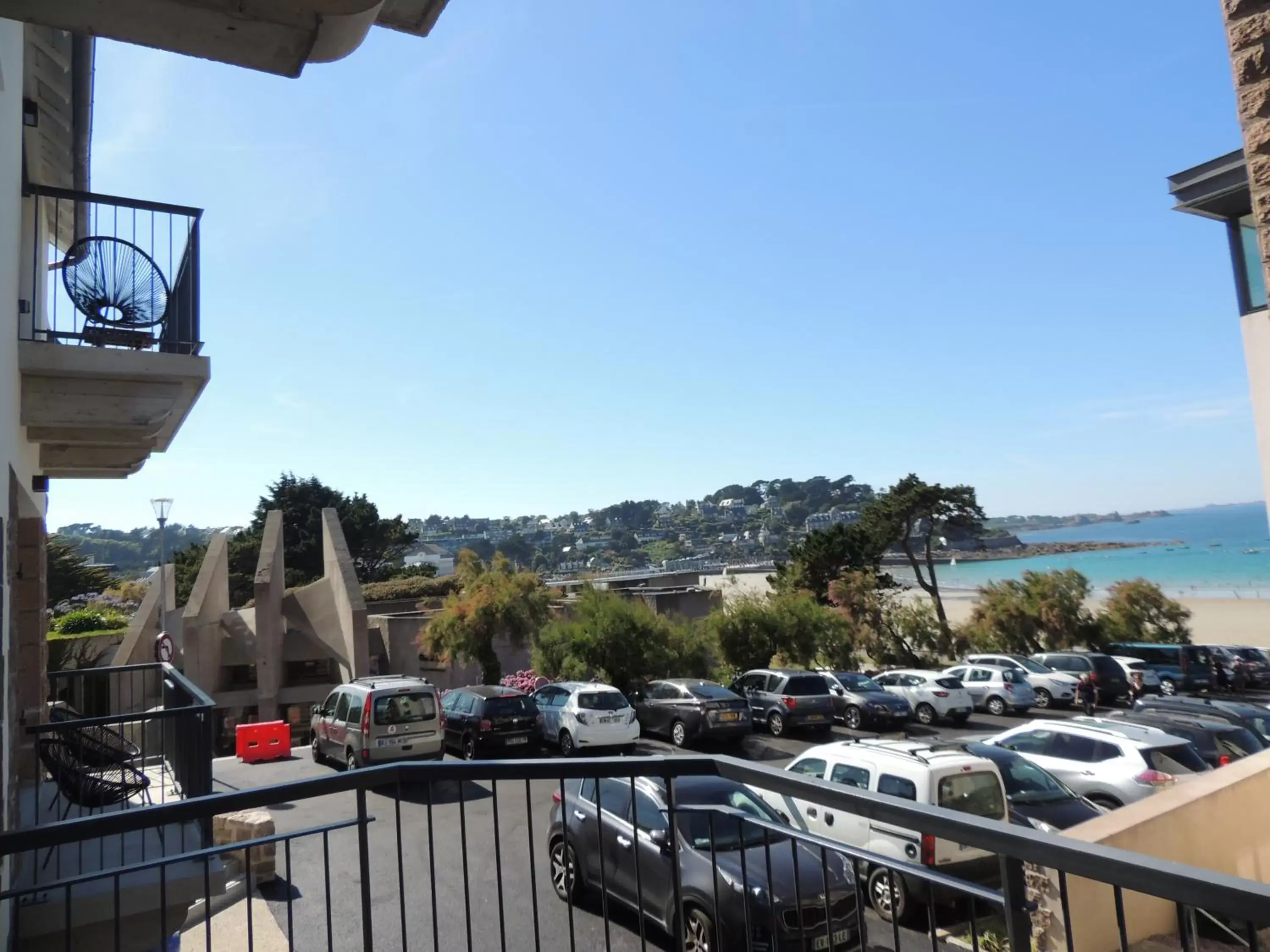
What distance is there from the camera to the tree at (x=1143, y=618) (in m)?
30.5

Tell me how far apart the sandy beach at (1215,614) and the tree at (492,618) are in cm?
683

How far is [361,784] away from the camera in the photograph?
3.24 m

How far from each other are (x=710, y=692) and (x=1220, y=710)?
9.62m

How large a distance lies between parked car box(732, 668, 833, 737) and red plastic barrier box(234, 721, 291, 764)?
10239 mm

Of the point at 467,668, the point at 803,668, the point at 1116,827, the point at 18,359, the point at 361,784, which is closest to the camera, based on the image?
the point at 361,784

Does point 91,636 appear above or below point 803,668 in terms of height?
above

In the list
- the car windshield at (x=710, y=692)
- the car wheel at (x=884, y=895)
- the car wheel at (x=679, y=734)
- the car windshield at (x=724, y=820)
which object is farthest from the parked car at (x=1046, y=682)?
the car windshield at (x=724, y=820)

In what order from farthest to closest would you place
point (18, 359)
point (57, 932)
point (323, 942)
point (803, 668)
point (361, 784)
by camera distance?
point (803, 668), point (323, 942), point (18, 359), point (57, 932), point (361, 784)

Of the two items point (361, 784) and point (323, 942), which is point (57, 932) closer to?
point (323, 942)

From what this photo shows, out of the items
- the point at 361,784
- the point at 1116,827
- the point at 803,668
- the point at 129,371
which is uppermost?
the point at 129,371

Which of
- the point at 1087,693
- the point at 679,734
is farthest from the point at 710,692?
the point at 1087,693

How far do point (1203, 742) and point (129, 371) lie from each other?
1516 cm

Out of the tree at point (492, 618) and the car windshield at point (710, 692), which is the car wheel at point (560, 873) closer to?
the car windshield at point (710, 692)

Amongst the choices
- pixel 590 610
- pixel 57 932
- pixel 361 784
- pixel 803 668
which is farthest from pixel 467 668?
pixel 361 784
